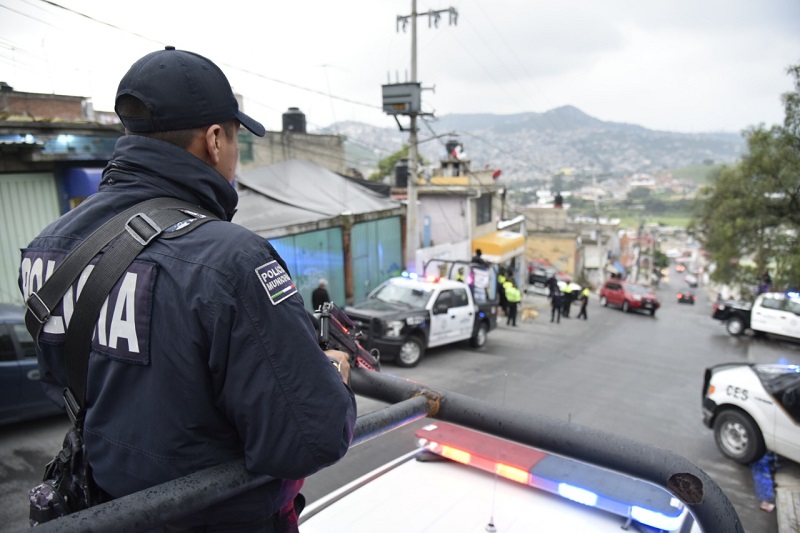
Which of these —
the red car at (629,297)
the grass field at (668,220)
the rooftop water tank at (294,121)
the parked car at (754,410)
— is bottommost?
the grass field at (668,220)

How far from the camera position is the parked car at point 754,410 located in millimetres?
7227

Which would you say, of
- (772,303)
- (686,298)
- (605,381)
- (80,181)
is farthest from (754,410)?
(686,298)

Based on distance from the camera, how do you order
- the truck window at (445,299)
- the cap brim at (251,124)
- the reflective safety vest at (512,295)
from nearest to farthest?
the cap brim at (251,124) → the truck window at (445,299) → the reflective safety vest at (512,295)

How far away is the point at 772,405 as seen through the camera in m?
7.38

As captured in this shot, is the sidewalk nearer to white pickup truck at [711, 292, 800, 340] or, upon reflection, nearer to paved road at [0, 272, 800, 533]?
paved road at [0, 272, 800, 533]

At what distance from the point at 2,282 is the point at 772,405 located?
14295 millimetres

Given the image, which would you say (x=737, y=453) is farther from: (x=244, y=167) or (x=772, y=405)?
(x=244, y=167)

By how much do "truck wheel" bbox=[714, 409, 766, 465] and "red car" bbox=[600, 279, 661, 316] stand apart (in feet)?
69.2

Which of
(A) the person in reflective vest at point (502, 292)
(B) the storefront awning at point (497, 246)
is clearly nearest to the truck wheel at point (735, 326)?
(A) the person in reflective vest at point (502, 292)

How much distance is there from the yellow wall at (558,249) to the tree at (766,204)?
26.3m

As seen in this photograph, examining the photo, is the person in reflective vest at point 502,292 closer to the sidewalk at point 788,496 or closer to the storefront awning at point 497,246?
the storefront awning at point 497,246

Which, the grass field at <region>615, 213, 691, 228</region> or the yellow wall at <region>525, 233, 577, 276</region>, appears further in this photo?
the grass field at <region>615, 213, 691, 228</region>

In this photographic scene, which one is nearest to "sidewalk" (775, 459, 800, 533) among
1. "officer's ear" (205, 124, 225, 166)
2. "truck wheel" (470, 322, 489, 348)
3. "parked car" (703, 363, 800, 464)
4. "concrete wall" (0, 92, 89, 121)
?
"parked car" (703, 363, 800, 464)

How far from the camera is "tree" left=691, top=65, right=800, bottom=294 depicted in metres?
16.9
